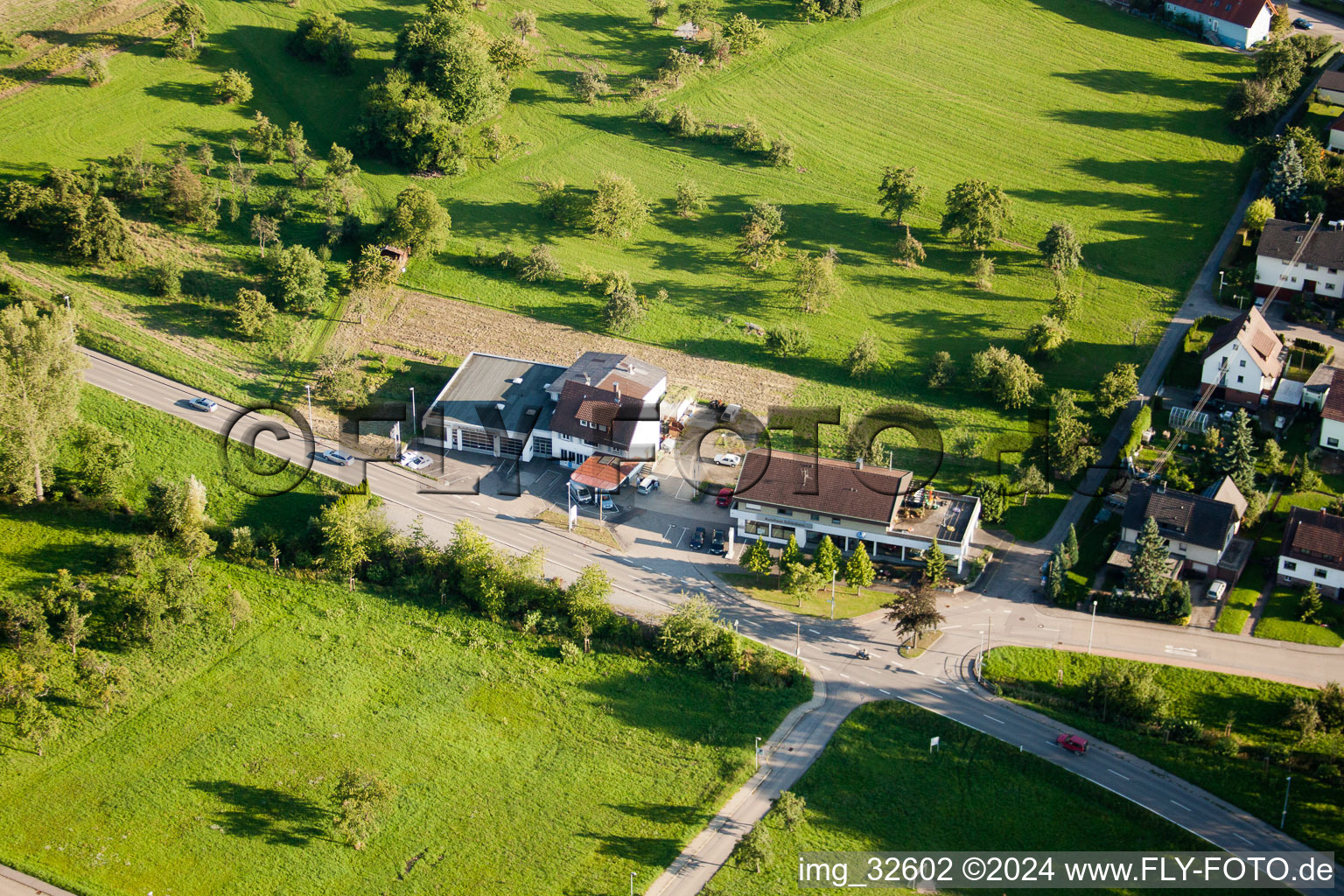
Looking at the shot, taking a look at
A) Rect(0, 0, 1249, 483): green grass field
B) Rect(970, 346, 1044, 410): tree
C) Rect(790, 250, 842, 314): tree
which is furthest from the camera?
Rect(790, 250, 842, 314): tree

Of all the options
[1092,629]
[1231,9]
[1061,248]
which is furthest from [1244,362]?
[1231,9]

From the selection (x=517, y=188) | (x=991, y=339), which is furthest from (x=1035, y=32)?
(x=517, y=188)

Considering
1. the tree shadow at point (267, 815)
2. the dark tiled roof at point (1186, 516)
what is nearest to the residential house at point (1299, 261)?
the dark tiled roof at point (1186, 516)

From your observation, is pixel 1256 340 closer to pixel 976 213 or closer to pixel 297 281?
pixel 976 213

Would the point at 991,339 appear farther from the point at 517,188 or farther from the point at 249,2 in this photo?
the point at 249,2

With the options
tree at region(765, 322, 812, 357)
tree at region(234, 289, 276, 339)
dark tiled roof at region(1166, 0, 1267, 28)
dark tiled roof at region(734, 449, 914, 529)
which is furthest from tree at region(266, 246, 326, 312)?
dark tiled roof at region(1166, 0, 1267, 28)

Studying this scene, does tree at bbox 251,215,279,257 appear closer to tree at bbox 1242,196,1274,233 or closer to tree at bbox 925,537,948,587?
tree at bbox 925,537,948,587
